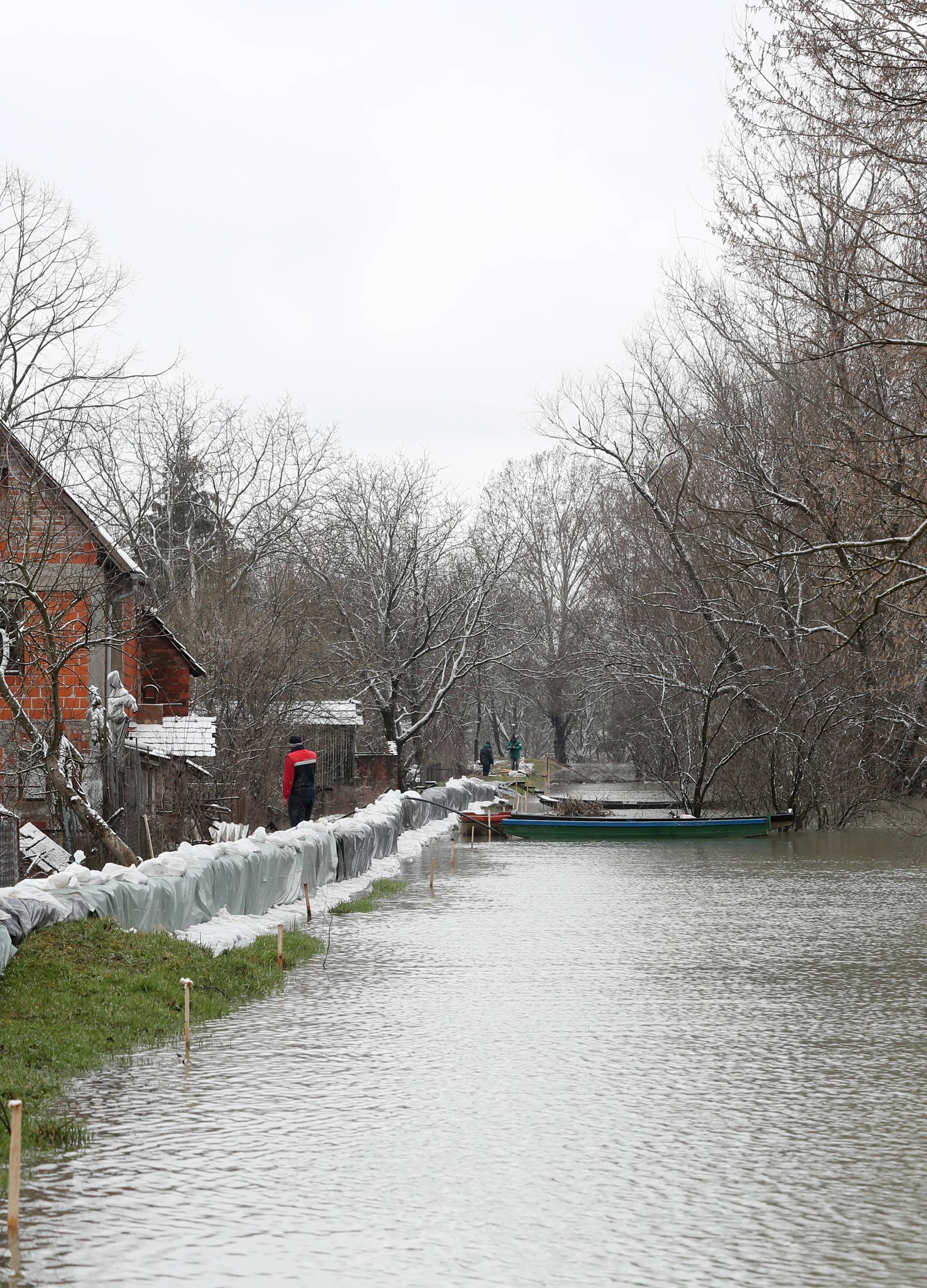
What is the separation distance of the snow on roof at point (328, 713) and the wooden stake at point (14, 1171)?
31.5 metres

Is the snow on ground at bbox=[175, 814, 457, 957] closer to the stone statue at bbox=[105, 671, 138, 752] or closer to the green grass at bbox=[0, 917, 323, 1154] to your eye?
the green grass at bbox=[0, 917, 323, 1154]

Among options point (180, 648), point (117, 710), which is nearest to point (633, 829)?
point (180, 648)

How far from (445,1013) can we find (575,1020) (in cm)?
105

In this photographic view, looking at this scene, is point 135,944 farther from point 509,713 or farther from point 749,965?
point 509,713

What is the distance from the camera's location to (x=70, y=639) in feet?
89.5

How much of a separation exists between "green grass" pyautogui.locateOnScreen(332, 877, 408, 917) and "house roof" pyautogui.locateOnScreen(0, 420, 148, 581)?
273 inches

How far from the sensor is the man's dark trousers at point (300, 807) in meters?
25.8

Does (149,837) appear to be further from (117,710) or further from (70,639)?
(70,639)

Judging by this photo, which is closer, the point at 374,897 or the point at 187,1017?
the point at 187,1017

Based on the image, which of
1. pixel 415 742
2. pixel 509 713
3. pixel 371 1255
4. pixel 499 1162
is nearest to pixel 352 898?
pixel 499 1162

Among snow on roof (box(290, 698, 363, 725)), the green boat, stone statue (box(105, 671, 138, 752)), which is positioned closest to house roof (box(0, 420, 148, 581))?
stone statue (box(105, 671, 138, 752))

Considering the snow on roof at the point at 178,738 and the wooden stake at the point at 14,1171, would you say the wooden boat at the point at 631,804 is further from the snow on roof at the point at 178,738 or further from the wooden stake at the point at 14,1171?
the wooden stake at the point at 14,1171

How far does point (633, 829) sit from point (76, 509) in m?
16.3

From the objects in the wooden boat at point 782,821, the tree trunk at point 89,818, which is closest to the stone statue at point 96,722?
the tree trunk at point 89,818
